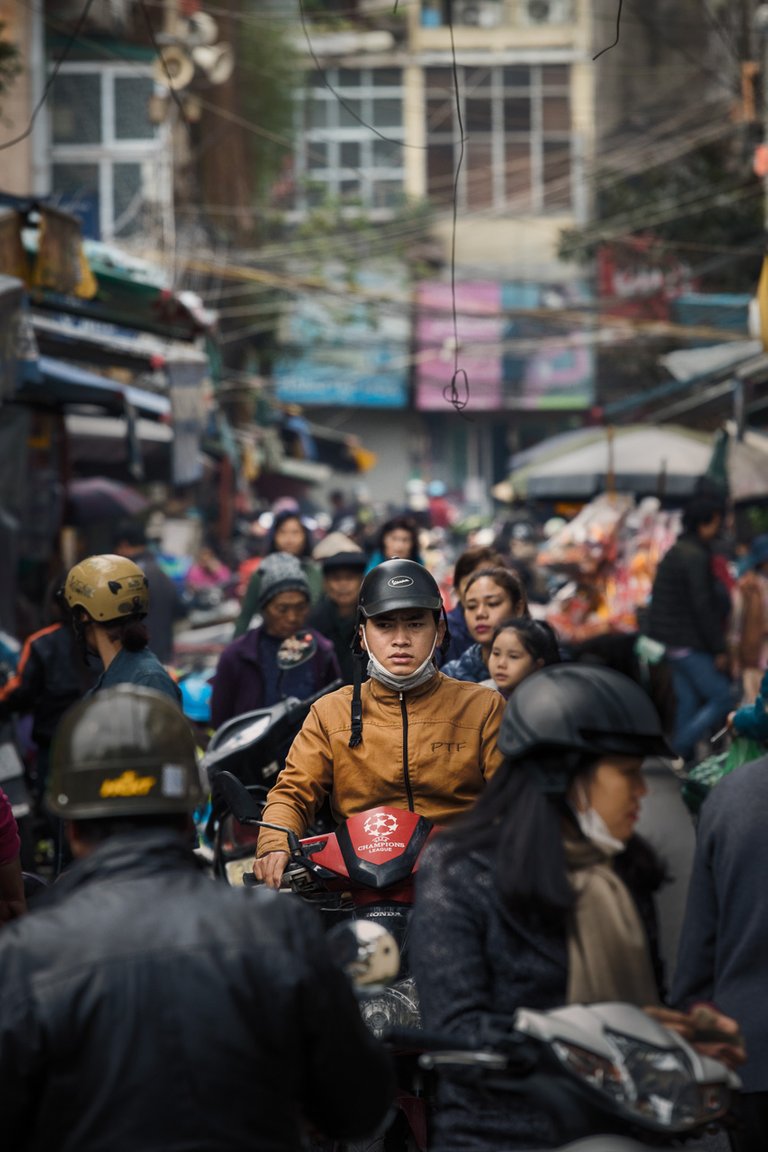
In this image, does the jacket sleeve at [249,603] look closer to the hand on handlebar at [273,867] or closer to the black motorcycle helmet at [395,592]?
the black motorcycle helmet at [395,592]

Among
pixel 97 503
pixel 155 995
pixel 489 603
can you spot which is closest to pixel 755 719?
pixel 489 603

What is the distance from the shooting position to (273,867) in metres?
5.11

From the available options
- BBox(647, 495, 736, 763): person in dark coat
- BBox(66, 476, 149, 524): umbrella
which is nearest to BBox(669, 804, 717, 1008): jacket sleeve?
BBox(647, 495, 736, 763): person in dark coat

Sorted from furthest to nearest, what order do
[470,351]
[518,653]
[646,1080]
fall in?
1. [470,351]
2. [518,653]
3. [646,1080]

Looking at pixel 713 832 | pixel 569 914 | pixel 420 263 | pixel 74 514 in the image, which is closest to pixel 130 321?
pixel 74 514

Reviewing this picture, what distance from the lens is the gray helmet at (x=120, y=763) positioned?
3.03 metres

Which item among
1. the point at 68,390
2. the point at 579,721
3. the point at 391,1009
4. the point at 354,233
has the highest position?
the point at 354,233

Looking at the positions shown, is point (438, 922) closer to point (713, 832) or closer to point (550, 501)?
point (713, 832)

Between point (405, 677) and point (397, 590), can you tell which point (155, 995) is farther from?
point (397, 590)

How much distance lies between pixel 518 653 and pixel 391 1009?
8.14 ft

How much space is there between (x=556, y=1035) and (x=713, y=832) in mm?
1388

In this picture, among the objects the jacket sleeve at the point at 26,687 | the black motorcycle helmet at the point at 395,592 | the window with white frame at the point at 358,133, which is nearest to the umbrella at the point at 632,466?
the jacket sleeve at the point at 26,687

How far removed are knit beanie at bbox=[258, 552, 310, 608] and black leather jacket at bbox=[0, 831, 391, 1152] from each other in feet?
18.1

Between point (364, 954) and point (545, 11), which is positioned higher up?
point (545, 11)
